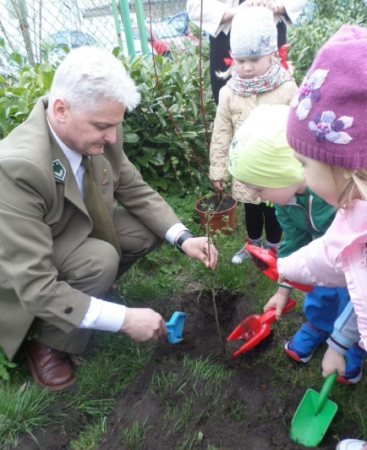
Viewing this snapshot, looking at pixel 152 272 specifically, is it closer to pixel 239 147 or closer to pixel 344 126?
pixel 239 147

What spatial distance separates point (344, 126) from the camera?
1.22 meters


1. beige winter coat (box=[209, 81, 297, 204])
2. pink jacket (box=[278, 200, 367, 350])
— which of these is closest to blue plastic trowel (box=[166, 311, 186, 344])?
pink jacket (box=[278, 200, 367, 350])

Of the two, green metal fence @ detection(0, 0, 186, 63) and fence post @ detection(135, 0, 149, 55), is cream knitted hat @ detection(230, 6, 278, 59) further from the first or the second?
fence post @ detection(135, 0, 149, 55)

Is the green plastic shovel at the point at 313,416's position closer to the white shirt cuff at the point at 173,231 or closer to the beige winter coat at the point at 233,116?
the white shirt cuff at the point at 173,231

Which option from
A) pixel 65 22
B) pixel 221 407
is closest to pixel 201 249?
pixel 221 407

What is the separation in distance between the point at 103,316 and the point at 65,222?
51cm

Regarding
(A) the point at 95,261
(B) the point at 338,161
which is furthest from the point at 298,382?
(B) the point at 338,161

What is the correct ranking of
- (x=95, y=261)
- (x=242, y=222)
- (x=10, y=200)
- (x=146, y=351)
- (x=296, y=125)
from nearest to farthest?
(x=296, y=125) → (x=10, y=200) → (x=95, y=261) → (x=146, y=351) → (x=242, y=222)

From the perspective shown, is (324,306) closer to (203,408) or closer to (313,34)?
(203,408)

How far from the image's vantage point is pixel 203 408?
203cm

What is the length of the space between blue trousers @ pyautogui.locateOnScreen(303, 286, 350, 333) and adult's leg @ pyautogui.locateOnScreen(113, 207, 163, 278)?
3.16ft

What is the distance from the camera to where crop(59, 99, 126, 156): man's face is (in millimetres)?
1920

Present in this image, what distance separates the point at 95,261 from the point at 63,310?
1.14ft

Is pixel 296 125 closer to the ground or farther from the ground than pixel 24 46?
farther from the ground
